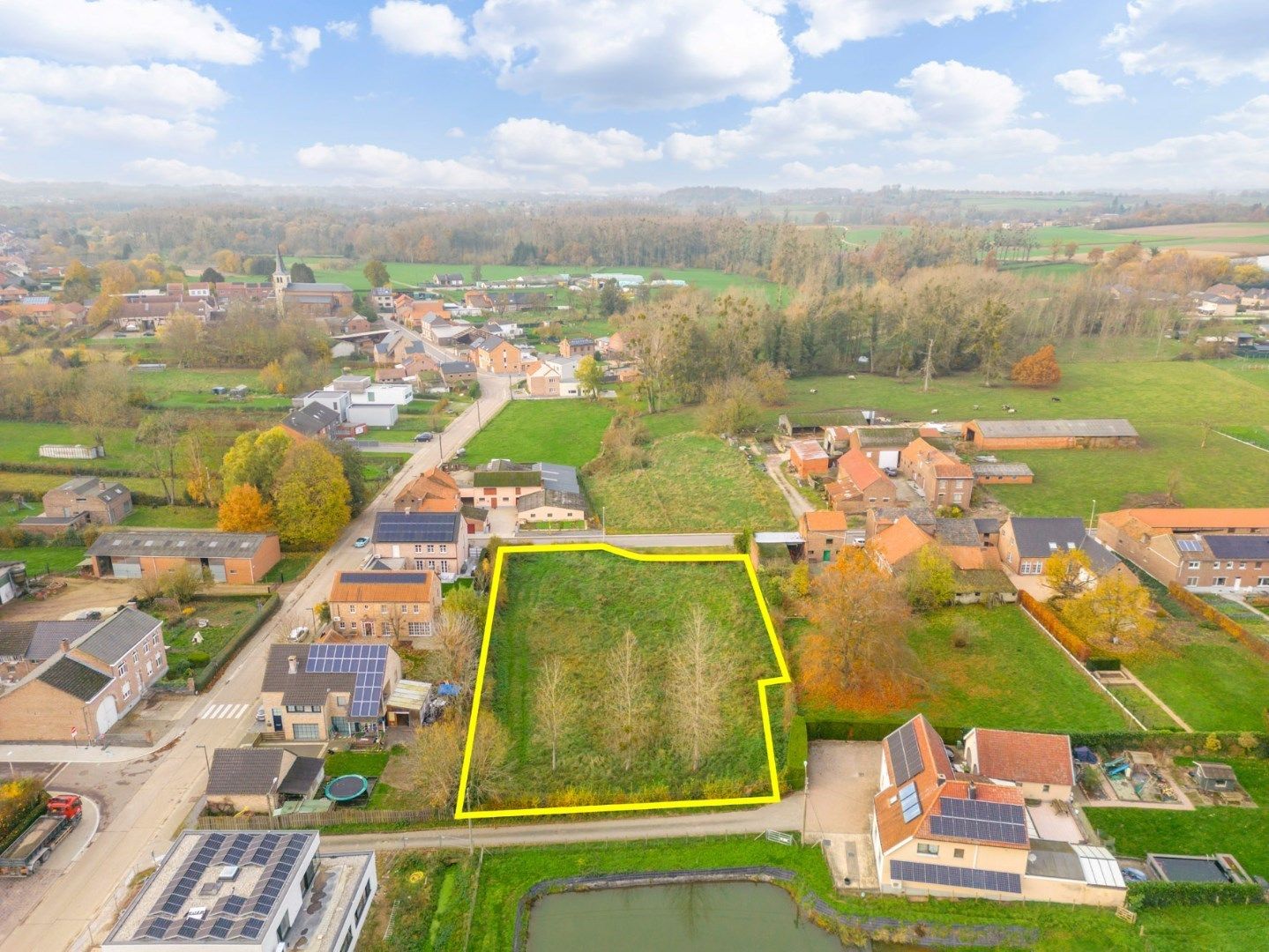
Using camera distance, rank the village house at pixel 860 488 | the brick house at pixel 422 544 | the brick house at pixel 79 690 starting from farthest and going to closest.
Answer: the village house at pixel 860 488
the brick house at pixel 422 544
the brick house at pixel 79 690

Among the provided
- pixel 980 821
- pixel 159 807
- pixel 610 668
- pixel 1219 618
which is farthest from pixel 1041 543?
pixel 159 807

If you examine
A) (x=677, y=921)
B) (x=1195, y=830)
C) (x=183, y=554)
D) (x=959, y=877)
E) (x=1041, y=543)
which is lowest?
(x=677, y=921)

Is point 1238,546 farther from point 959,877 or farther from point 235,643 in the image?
point 235,643

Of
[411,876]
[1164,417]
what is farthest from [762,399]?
[411,876]

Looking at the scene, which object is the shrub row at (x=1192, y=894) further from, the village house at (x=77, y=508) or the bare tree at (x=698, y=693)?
the village house at (x=77, y=508)

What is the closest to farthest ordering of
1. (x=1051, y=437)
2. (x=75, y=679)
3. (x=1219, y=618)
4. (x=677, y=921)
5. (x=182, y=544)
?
(x=677, y=921), (x=75, y=679), (x=1219, y=618), (x=182, y=544), (x=1051, y=437)

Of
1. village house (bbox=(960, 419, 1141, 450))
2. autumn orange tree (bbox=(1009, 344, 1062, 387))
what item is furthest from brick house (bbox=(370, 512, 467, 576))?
autumn orange tree (bbox=(1009, 344, 1062, 387))

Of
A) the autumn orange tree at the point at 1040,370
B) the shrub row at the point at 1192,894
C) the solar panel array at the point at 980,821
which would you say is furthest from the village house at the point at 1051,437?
the solar panel array at the point at 980,821
